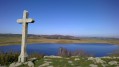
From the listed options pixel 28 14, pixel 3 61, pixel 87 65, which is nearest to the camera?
pixel 87 65

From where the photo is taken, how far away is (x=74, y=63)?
38.8 ft

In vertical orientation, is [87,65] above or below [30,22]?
below

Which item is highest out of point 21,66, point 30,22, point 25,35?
point 30,22

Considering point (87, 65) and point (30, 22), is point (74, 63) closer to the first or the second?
point (87, 65)

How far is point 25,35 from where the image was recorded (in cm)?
1304

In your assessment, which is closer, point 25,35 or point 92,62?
point 92,62

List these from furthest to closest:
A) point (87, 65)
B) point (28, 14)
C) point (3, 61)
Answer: point (28, 14) < point (3, 61) < point (87, 65)

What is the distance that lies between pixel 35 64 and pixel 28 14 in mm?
3637

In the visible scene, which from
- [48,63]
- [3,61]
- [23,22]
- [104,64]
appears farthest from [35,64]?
[104,64]

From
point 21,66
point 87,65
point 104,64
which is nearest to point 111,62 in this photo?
point 104,64

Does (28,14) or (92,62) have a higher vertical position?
(28,14)

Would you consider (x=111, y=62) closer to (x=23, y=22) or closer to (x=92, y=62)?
(x=92, y=62)

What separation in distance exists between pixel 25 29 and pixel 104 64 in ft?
18.5

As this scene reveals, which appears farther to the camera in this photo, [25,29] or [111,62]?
[25,29]
